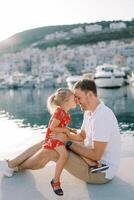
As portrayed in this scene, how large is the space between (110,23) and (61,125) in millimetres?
163814

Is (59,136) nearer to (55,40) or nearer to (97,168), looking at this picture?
(97,168)

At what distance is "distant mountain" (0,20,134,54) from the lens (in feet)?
464

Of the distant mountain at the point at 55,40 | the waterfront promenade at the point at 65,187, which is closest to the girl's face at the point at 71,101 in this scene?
the waterfront promenade at the point at 65,187

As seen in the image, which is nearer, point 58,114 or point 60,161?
point 60,161

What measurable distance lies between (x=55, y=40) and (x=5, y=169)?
478 ft

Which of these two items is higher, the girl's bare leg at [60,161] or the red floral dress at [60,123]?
the red floral dress at [60,123]

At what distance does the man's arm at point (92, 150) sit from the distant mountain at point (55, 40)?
135660 millimetres

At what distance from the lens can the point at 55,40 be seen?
14862cm

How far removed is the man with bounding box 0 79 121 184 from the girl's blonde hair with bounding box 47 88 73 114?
0.10 metres

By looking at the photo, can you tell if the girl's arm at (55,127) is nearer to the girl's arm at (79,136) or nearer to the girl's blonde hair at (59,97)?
the girl's blonde hair at (59,97)

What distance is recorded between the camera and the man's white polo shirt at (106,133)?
3980 millimetres

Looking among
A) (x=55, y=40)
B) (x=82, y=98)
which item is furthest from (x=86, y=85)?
(x=55, y=40)

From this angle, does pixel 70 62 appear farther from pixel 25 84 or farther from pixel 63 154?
pixel 63 154

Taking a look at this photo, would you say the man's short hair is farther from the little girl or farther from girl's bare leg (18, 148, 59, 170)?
girl's bare leg (18, 148, 59, 170)
